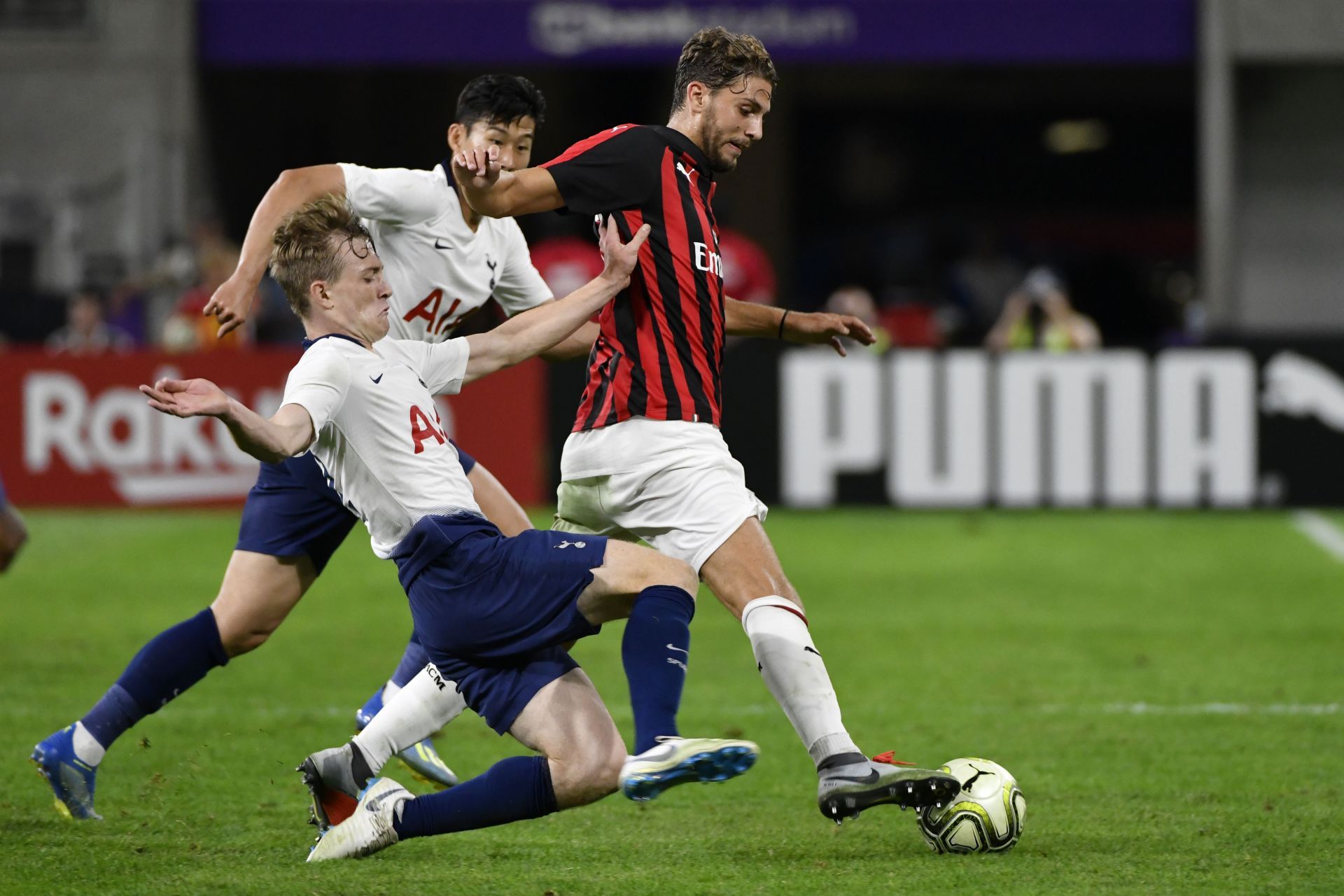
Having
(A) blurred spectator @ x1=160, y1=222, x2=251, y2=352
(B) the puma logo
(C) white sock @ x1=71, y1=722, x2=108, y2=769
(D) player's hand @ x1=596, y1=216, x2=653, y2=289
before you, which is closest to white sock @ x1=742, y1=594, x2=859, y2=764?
(D) player's hand @ x1=596, y1=216, x2=653, y2=289

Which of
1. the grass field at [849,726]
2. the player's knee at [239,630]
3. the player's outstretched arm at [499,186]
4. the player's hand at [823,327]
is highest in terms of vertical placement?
the player's outstretched arm at [499,186]

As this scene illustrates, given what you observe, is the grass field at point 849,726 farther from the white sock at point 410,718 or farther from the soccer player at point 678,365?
the soccer player at point 678,365

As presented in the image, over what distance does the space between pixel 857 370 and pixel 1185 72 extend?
1281 cm

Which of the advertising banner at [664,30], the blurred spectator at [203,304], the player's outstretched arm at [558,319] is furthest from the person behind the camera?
the advertising banner at [664,30]

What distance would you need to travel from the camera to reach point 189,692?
7531 millimetres

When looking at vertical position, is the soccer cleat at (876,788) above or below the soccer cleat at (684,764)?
below

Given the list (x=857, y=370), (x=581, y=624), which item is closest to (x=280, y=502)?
(x=581, y=624)

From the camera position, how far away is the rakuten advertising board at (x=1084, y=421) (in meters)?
14.1

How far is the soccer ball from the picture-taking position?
15.4 ft

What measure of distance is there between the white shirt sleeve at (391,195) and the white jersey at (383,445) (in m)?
0.99

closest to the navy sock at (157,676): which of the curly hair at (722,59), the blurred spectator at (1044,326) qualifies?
the curly hair at (722,59)

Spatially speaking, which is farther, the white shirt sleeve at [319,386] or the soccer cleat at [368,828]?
the soccer cleat at [368,828]

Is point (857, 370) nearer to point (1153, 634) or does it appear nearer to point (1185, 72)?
point (1153, 634)

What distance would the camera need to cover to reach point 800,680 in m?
4.55
